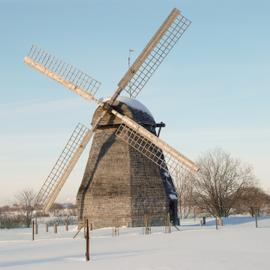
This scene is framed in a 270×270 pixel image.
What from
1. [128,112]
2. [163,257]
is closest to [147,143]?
[128,112]

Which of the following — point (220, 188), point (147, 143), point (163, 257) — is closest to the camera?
point (163, 257)

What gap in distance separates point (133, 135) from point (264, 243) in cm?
1023

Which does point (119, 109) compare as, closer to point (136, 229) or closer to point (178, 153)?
point (178, 153)

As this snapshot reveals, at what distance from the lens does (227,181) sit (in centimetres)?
4462

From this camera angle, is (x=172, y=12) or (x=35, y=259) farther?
(x=172, y=12)

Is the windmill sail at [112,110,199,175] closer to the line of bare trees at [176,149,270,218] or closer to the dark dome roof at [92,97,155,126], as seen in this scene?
the dark dome roof at [92,97,155,126]

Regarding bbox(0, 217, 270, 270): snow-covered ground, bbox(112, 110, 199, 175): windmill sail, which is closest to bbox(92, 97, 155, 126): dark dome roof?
bbox(112, 110, 199, 175): windmill sail

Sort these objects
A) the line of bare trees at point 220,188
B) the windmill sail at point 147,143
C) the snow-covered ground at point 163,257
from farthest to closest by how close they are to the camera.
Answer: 1. the line of bare trees at point 220,188
2. the windmill sail at point 147,143
3. the snow-covered ground at point 163,257

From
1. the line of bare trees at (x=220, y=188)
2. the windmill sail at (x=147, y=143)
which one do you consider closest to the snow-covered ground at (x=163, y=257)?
the windmill sail at (x=147, y=143)

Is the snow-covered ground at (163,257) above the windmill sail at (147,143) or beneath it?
beneath

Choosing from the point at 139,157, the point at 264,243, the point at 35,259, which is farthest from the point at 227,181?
the point at 35,259

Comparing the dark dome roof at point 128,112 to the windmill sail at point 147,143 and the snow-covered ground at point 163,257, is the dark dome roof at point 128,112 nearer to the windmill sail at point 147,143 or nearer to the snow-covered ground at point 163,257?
the windmill sail at point 147,143

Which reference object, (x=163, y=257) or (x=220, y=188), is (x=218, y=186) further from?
(x=163, y=257)

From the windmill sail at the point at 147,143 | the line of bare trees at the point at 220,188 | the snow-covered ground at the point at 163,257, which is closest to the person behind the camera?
the snow-covered ground at the point at 163,257
